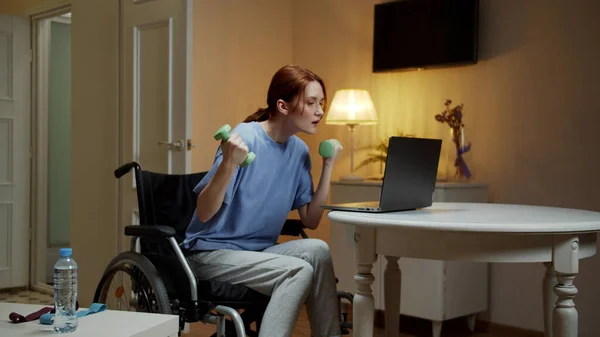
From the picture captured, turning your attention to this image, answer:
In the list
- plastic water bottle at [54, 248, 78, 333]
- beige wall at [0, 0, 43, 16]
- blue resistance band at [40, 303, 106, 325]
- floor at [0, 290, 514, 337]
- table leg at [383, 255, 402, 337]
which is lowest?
floor at [0, 290, 514, 337]

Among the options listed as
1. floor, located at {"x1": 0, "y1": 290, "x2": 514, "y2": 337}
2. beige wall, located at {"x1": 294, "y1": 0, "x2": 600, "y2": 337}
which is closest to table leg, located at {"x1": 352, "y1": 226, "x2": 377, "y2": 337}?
floor, located at {"x1": 0, "y1": 290, "x2": 514, "y2": 337}

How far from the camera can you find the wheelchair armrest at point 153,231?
6.97 ft

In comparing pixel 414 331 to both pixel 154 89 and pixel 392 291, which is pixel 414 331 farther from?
pixel 154 89

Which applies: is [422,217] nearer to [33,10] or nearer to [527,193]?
[527,193]

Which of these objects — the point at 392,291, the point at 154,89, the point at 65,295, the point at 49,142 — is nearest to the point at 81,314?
the point at 65,295

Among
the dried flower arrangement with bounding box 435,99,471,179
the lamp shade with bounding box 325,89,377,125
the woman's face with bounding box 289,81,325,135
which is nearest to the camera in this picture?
the woman's face with bounding box 289,81,325,135

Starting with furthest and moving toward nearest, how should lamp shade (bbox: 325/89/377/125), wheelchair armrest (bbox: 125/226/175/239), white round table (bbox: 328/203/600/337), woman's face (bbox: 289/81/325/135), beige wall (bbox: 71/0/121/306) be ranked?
beige wall (bbox: 71/0/121/306) → lamp shade (bbox: 325/89/377/125) → woman's face (bbox: 289/81/325/135) → wheelchair armrest (bbox: 125/226/175/239) → white round table (bbox: 328/203/600/337)

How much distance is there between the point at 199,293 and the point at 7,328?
64 centimetres

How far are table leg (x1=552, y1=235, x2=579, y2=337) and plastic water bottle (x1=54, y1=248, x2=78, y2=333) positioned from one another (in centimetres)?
115

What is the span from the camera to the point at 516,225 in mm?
1693

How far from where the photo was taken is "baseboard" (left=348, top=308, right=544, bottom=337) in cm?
353

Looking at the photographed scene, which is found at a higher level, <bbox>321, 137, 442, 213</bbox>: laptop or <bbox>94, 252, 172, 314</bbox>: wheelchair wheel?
<bbox>321, 137, 442, 213</bbox>: laptop

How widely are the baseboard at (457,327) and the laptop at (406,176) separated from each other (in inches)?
64.5

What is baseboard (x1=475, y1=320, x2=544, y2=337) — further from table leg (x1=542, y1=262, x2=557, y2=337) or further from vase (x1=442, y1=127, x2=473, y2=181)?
table leg (x1=542, y1=262, x2=557, y2=337)
